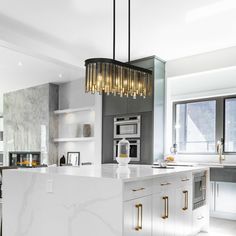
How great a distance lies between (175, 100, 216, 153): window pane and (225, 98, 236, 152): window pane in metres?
0.23

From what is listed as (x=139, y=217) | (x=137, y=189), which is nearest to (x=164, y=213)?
(x=139, y=217)

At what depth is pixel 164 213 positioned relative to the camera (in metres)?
2.71

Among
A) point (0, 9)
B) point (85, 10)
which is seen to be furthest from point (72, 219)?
point (0, 9)

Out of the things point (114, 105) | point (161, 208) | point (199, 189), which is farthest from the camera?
point (114, 105)

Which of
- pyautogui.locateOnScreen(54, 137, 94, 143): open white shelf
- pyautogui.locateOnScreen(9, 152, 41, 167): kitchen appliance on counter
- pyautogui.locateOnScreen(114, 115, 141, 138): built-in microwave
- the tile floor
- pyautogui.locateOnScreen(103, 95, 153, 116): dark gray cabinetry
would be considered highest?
pyautogui.locateOnScreen(103, 95, 153, 116): dark gray cabinetry

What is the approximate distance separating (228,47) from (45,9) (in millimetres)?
3024

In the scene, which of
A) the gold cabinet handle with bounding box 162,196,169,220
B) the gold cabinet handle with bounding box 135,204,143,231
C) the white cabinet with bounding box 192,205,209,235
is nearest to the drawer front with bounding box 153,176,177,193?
the gold cabinet handle with bounding box 162,196,169,220

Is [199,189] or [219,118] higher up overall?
[219,118]

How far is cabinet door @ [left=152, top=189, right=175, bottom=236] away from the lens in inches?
100

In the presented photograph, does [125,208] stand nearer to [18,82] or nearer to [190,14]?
[190,14]

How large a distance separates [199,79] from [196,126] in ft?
3.01

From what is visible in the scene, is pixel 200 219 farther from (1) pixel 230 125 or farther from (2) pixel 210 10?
(2) pixel 210 10

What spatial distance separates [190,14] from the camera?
360 centimetres

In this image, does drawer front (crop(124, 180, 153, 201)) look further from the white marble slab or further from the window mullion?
the window mullion
